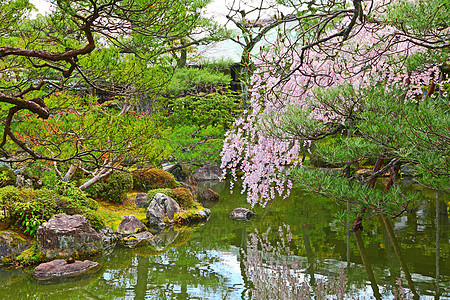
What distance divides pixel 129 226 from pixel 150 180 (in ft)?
11.6

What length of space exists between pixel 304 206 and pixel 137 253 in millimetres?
5431

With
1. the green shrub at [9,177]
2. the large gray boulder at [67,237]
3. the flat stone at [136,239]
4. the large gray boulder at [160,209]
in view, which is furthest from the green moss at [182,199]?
the green shrub at [9,177]

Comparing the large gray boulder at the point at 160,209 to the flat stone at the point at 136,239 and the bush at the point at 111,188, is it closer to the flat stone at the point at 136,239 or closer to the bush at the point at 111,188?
the flat stone at the point at 136,239

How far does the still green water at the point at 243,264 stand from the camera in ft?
16.6

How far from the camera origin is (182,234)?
27.2 feet

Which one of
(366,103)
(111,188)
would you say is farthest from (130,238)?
(366,103)

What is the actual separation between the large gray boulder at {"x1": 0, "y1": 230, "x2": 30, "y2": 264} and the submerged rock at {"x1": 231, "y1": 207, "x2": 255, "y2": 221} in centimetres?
476

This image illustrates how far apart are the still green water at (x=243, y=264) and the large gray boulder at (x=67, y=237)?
36 cm

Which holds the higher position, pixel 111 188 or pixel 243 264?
pixel 111 188

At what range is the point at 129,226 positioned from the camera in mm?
8148

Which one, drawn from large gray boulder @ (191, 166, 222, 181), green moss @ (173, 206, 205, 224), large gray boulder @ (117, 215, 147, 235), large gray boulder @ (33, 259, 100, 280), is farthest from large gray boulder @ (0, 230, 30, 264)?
large gray boulder @ (191, 166, 222, 181)

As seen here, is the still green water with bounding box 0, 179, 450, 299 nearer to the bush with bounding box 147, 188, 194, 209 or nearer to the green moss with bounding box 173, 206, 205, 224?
the green moss with bounding box 173, 206, 205, 224

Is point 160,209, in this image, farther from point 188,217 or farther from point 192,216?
point 192,216

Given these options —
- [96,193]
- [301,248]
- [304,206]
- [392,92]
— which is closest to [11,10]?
[392,92]
